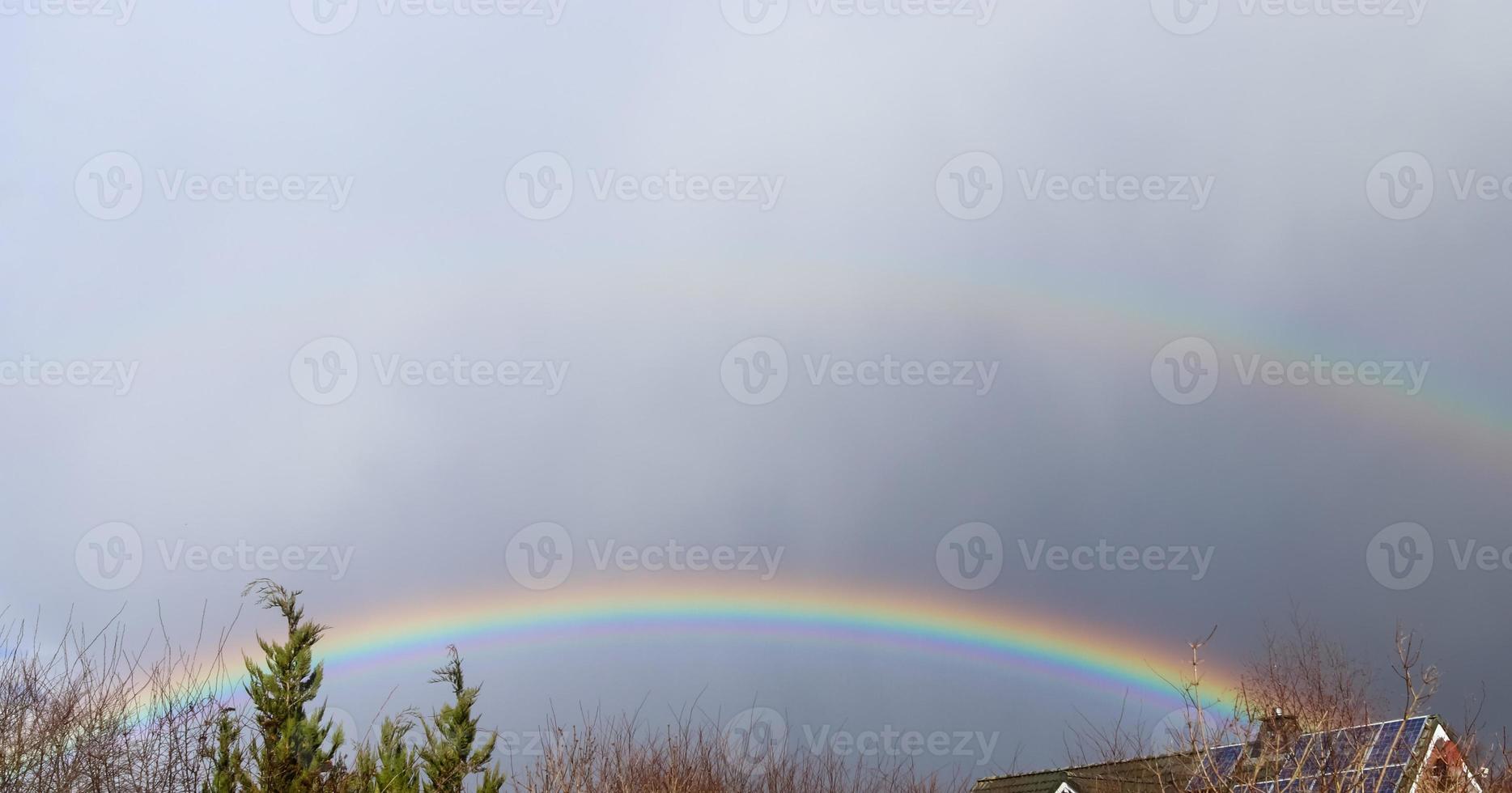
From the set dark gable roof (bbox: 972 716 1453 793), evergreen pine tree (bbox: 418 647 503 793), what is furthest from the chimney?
evergreen pine tree (bbox: 418 647 503 793)

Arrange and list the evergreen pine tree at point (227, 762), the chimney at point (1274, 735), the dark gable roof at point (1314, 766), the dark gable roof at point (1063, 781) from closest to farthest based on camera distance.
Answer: the dark gable roof at point (1314, 766) < the chimney at point (1274, 735) < the evergreen pine tree at point (227, 762) < the dark gable roof at point (1063, 781)

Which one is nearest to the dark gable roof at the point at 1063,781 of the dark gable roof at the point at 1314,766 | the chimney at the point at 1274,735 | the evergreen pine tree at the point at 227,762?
the dark gable roof at the point at 1314,766

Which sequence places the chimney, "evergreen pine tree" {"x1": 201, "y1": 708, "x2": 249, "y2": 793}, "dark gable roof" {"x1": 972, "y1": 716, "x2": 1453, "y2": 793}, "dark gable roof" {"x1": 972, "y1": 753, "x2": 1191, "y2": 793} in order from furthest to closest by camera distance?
"dark gable roof" {"x1": 972, "y1": 753, "x2": 1191, "y2": 793}
"evergreen pine tree" {"x1": 201, "y1": 708, "x2": 249, "y2": 793}
the chimney
"dark gable roof" {"x1": 972, "y1": 716, "x2": 1453, "y2": 793}

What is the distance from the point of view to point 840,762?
16.3m

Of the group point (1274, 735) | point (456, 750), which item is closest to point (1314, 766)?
point (1274, 735)

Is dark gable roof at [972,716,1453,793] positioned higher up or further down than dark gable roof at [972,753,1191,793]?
further down

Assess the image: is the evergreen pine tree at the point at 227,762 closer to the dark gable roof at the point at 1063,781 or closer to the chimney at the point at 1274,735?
the chimney at the point at 1274,735

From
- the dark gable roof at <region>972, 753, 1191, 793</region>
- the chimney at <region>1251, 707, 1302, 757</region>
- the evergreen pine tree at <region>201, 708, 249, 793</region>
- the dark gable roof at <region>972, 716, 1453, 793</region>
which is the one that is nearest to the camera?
the dark gable roof at <region>972, 716, 1453, 793</region>

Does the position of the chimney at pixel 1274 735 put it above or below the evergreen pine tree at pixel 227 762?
below

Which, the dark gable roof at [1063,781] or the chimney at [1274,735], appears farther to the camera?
the dark gable roof at [1063,781]

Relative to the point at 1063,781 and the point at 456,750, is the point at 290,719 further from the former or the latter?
the point at 1063,781

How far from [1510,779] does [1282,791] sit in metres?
4.57

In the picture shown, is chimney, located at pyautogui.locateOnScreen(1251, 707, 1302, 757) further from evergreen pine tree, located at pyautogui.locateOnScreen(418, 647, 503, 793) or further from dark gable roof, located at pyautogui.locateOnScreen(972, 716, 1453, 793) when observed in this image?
evergreen pine tree, located at pyautogui.locateOnScreen(418, 647, 503, 793)

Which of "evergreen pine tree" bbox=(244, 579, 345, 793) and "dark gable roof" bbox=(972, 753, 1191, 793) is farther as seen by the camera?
"dark gable roof" bbox=(972, 753, 1191, 793)
